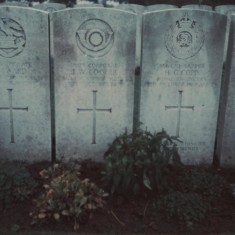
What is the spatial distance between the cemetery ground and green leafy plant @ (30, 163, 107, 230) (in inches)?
2.8

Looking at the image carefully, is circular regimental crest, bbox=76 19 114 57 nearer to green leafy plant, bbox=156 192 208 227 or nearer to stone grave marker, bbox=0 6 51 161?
stone grave marker, bbox=0 6 51 161

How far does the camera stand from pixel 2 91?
189 inches

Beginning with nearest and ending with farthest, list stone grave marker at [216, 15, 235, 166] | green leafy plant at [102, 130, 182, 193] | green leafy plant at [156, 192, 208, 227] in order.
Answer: green leafy plant at [156, 192, 208, 227], green leafy plant at [102, 130, 182, 193], stone grave marker at [216, 15, 235, 166]

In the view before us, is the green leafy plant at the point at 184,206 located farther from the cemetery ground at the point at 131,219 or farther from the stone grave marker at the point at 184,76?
the stone grave marker at the point at 184,76

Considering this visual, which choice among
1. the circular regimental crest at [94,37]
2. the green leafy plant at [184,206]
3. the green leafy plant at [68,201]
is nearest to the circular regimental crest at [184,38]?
the circular regimental crest at [94,37]

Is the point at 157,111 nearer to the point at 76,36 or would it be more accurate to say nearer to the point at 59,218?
the point at 76,36

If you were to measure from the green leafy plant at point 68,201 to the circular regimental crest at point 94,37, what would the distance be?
1.63 m

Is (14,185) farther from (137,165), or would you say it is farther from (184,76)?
(184,76)

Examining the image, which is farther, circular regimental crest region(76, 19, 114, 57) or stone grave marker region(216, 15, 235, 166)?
stone grave marker region(216, 15, 235, 166)

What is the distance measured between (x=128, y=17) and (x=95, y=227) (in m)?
2.48

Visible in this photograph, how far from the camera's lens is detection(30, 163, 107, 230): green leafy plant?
3678mm

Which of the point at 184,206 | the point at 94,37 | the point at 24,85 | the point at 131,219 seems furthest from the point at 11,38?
the point at 184,206

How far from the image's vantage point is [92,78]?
4.77m

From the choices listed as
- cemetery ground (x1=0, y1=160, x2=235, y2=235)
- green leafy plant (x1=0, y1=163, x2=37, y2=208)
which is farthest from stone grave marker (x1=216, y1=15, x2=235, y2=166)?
green leafy plant (x1=0, y1=163, x2=37, y2=208)
